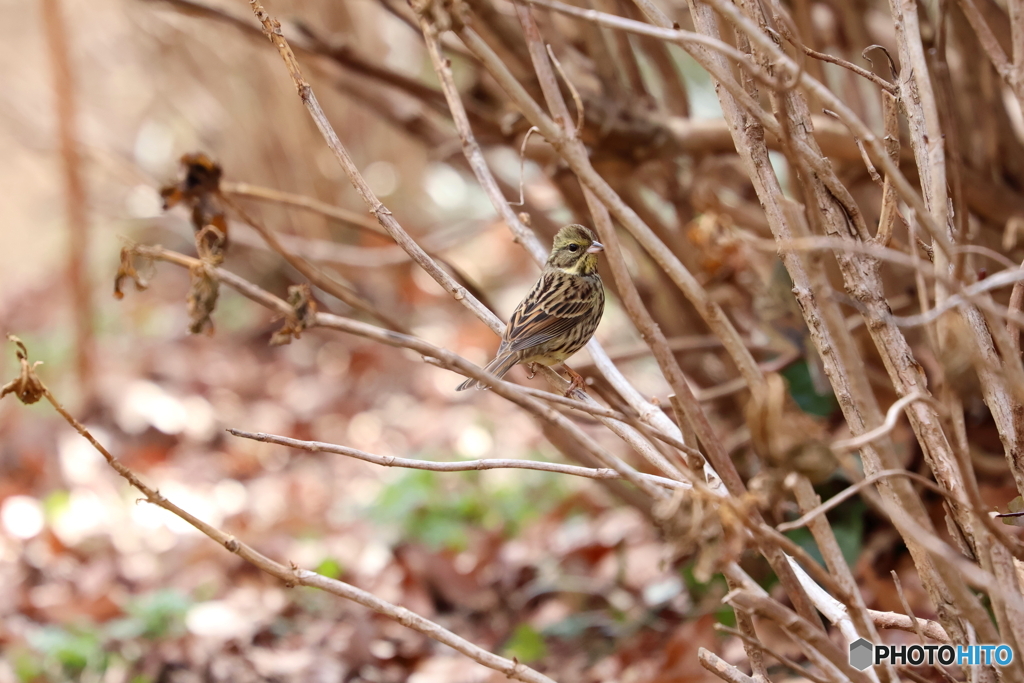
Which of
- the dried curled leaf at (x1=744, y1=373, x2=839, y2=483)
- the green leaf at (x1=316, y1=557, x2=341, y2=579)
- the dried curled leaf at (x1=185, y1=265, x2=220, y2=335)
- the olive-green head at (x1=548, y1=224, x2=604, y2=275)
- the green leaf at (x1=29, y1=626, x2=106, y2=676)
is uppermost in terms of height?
the olive-green head at (x1=548, y1=224, x2=604, y2=275)

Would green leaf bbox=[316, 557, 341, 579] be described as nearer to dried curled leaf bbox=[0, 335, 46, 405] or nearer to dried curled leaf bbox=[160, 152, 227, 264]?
dried curled leaf bbox=[160, 152, 227, 264]

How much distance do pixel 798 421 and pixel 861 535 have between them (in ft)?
6.80

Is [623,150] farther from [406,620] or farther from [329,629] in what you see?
[329,629]

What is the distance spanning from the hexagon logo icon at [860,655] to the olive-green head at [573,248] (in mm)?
1802

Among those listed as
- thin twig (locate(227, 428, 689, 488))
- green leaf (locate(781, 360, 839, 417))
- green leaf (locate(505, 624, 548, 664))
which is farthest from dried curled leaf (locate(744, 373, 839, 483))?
Result: green leaf (locate(505, 624, 548, 664))

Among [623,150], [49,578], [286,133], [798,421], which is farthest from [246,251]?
[798,421]

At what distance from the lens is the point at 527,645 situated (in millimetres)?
3527

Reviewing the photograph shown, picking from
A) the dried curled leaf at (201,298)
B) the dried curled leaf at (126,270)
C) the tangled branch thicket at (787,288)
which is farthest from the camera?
the dried curled leaf at (126,270)

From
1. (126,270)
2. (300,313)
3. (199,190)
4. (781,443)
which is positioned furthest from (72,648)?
(781,443)

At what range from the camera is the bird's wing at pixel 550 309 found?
3139 mm

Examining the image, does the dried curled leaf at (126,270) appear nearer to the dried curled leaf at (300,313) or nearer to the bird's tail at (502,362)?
the dried curled leaf at (300,313)

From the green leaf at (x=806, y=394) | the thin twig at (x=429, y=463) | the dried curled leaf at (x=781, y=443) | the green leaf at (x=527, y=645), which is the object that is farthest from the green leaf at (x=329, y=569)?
the dried curled leaf at (x=781, y=443)

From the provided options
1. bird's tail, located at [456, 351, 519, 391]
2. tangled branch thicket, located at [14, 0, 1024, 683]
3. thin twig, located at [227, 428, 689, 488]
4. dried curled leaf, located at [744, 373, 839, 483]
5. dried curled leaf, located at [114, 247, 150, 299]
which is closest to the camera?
dried curled leaf, located at [744, 373, 839, 483]

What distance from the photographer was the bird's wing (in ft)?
10.3
